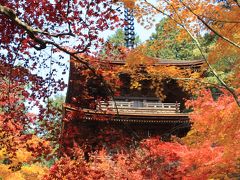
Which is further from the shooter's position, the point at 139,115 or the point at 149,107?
the point at 149,107

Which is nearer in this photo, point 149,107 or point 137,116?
point 137,116

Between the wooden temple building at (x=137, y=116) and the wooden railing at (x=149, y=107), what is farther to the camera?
the wooden railing at (x=149, y=107)

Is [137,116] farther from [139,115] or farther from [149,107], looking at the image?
[149,107]

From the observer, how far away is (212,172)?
37.4ft

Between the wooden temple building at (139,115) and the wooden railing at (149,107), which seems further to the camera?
the wooden railing at (149,107)

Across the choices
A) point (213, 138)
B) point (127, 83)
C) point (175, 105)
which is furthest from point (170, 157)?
point (127, 83)

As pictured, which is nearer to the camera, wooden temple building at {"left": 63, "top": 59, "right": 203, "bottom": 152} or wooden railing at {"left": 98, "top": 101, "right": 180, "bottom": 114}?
wooden temple building at {"left": 63, "top": 59, "right": 203, "bottom": 152}

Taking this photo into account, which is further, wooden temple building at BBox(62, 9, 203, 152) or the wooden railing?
the wooden railing

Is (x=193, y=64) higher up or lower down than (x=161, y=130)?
higher up

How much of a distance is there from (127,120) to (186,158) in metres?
4.12

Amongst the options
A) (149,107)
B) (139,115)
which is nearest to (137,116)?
(139,115)

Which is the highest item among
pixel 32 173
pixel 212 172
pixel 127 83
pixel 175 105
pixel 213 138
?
pixel 127 83

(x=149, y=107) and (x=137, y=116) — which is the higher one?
(x=149, y=107)

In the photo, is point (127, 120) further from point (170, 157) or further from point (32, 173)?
point (32, 173)
